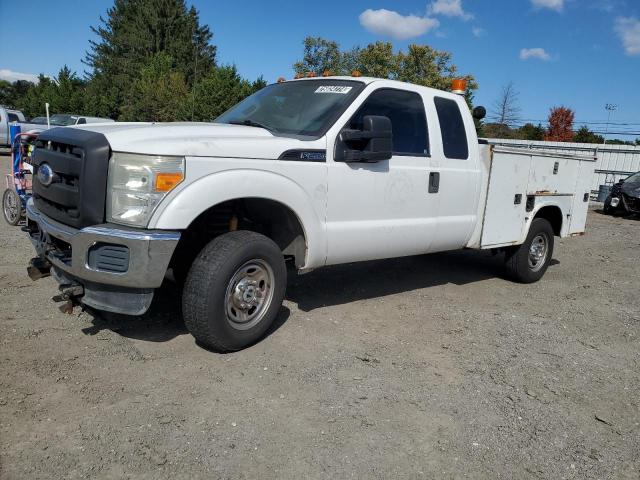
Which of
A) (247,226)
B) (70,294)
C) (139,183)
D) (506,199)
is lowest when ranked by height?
(70,294)

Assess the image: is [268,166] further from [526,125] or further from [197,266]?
[526,125]

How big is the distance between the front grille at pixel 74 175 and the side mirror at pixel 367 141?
5.82 ft

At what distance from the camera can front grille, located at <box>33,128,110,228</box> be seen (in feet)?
10.8

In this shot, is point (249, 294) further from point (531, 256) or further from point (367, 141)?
point (531, 256)

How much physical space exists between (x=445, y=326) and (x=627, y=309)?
2497mm

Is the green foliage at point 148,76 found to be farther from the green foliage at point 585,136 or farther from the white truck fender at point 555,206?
the green foliage at point 585,136

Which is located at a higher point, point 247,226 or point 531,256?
point 247,226

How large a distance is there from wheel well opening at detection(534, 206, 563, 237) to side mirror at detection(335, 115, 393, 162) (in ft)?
10.8

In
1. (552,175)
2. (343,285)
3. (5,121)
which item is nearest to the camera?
(343,285)

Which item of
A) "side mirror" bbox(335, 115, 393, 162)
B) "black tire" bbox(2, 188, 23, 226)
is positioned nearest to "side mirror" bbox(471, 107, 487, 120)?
"side mirror" bbox(335, 115, 393, 162)

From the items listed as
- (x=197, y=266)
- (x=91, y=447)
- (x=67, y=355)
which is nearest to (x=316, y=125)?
(x=197, y=266)

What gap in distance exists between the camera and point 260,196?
3.71 meters

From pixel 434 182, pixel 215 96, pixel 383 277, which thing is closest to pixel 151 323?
pixel 434 182

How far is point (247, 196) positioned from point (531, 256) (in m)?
4.42
